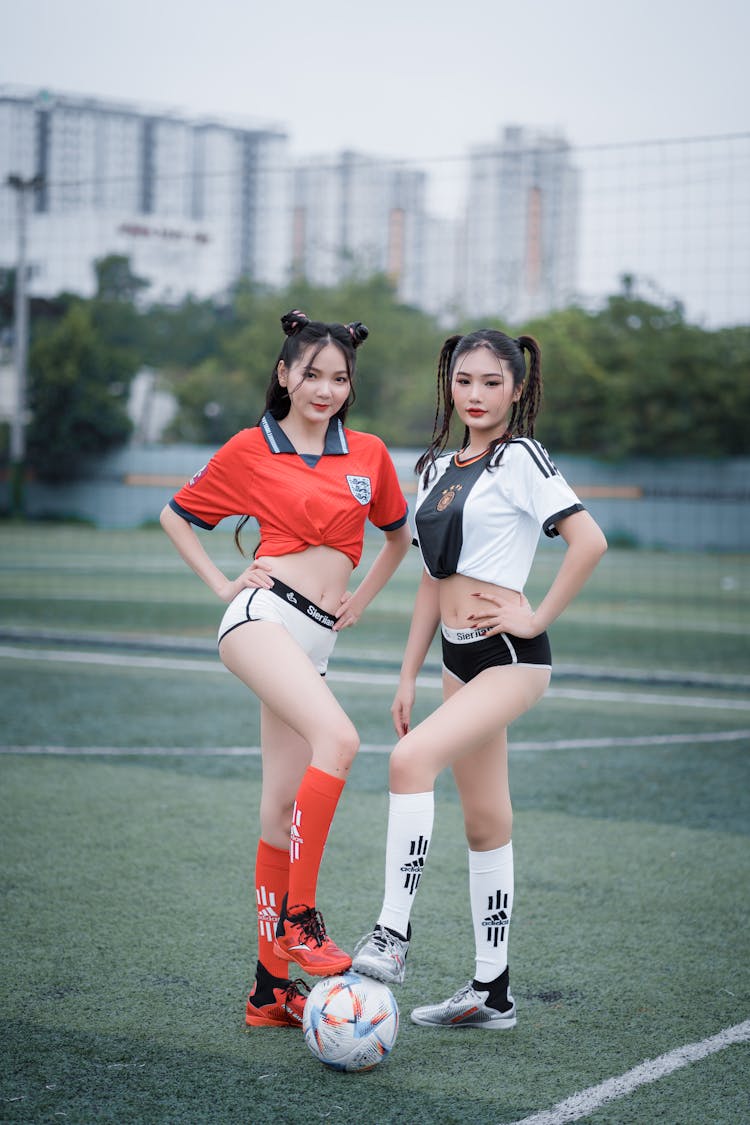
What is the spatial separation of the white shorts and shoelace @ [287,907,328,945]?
28.4 inches

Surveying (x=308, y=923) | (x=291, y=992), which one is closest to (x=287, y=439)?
(x=308, y=923)

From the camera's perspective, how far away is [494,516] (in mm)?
3482

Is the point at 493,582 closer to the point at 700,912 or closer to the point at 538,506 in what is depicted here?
the point at 538,506

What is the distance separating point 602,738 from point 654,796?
1507 millimetres

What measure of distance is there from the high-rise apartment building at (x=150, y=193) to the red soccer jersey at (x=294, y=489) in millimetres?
9746

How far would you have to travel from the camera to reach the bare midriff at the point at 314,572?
3613mm

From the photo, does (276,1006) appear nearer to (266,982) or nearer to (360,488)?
(266,982)

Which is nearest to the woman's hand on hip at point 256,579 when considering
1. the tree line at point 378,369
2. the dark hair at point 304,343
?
the dark hair at point 304,343

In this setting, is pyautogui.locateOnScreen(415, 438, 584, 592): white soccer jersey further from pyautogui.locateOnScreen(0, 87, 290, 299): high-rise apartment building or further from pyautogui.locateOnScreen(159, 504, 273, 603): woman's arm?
pyautogui.locateOnScreen(0, 87, 290, 299): high-rise apartment building

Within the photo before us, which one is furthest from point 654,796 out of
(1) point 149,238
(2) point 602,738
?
(1) point 149,238

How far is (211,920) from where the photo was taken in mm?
4512

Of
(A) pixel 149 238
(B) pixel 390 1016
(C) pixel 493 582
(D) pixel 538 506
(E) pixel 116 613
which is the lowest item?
(E) pixel 116 613

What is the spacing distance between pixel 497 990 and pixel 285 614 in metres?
1.25

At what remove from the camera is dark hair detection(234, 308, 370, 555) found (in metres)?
3.71
